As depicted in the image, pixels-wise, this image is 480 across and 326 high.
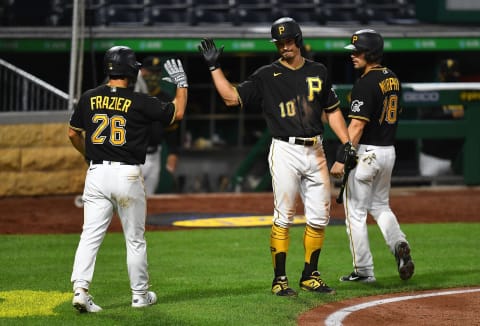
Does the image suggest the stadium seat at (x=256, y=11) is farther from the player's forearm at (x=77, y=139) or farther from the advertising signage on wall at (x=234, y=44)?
the player's forearm at (x=77, y=139)

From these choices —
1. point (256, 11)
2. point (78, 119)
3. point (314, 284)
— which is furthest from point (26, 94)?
point (314, 284)

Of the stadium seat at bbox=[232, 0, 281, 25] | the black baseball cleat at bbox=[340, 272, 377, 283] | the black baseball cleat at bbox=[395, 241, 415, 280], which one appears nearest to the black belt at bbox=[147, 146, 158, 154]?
the black baseball cleat at bbox=[340, 272, 377, 283]

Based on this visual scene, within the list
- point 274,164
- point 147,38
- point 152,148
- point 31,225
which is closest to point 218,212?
point 152,148

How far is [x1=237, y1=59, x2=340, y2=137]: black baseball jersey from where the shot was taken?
28.1 ft

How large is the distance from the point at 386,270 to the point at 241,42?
9.34 meters

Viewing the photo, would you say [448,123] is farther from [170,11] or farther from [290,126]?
[290,126]

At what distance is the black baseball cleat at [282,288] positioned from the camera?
8.47 m

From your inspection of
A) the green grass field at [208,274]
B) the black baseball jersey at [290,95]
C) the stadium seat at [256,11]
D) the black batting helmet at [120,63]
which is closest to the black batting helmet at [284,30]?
the black baseball jersey at [290,95]

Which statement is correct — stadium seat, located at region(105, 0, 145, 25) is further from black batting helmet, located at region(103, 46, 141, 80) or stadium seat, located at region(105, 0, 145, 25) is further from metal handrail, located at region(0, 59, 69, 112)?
black batting helmet, located at region(103, 46, 141, 80)

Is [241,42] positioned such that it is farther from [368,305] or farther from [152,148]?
[368,305]

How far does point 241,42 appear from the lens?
18.8 metres

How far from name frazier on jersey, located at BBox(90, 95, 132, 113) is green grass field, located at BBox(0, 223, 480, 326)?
143 cm

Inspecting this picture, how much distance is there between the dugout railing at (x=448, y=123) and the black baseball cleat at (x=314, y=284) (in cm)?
843

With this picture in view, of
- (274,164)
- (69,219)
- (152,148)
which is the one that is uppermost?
(274,164)
